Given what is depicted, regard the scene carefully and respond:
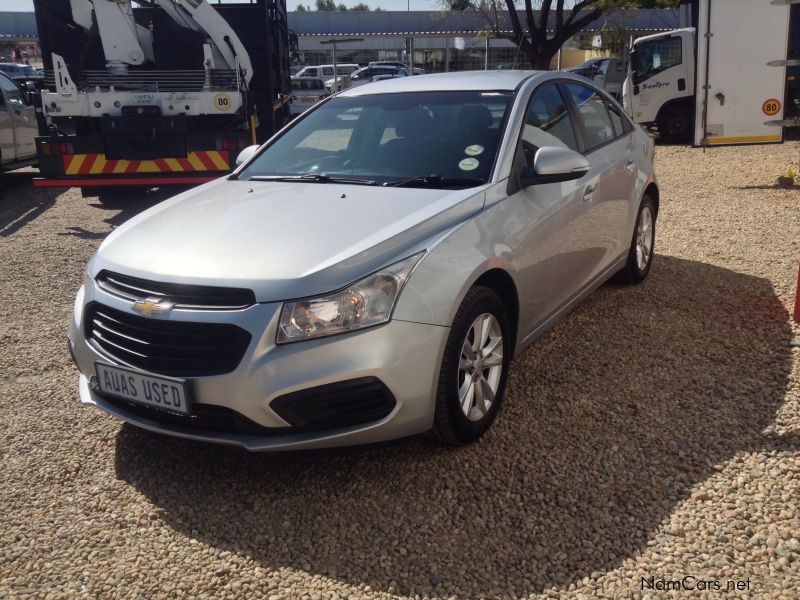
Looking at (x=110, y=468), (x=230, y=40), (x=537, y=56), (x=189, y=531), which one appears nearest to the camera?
(x=189, y=531)

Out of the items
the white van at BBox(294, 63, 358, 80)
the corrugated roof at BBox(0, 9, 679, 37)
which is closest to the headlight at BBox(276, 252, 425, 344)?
the white van at BBox(294, 63, 358, 80)

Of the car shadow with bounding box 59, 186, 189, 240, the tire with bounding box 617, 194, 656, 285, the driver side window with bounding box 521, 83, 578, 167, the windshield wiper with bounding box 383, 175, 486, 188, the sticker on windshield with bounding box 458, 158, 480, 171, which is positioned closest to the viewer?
the windshield wiper with bounding box 383, 175, 486, 188

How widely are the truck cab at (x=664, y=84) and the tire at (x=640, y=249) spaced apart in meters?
11.2

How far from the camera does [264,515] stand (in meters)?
2.97

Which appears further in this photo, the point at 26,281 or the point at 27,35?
the point at 27,35

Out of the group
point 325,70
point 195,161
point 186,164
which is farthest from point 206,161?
point 325,70

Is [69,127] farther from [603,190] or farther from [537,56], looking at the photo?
[537,56]

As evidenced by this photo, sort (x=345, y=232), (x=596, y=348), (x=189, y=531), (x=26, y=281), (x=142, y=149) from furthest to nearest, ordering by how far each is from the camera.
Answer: (x=142, y=149), (x=26, y=281), (x=596, y=348), (x=345, y=232), (x=189, y=531)

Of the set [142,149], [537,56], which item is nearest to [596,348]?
[142,149]

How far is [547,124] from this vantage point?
13.9ft

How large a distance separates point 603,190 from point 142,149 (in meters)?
6.41

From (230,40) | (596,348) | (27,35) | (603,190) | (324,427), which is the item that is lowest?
(596,348)

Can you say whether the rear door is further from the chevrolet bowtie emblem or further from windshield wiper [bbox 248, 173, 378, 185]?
the chevrolet bowtie emblem

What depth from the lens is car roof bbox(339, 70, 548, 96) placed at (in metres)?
4.27
